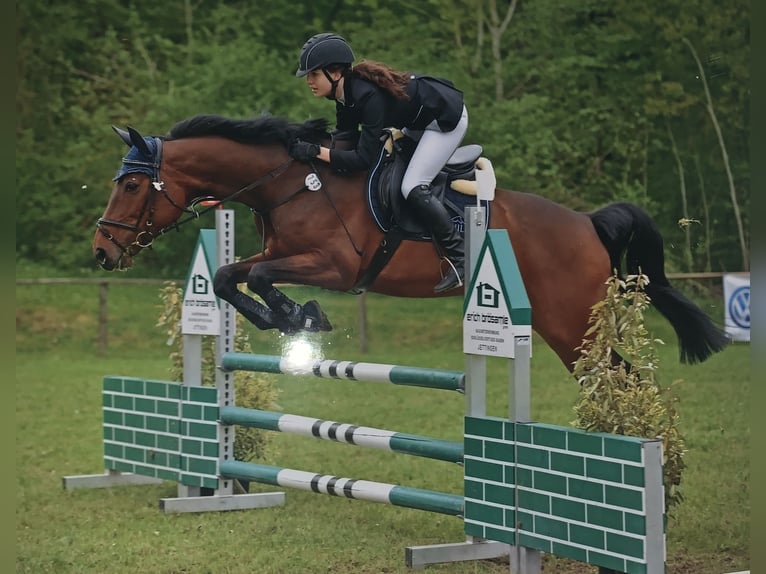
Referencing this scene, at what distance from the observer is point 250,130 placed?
3.71 metres

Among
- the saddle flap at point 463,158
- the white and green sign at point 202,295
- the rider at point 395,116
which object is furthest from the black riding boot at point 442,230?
the white and green sign at point 202,295

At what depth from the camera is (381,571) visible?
11.0 feet

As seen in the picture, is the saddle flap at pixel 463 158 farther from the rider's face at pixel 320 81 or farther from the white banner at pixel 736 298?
the white banner at pixel 736 298

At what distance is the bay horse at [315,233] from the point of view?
3506 mm

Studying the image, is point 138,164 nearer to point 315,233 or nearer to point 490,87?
point 315,233

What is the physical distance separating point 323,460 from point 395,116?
2.48 meters

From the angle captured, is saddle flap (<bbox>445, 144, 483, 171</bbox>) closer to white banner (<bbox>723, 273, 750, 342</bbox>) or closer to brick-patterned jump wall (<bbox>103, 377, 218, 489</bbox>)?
brick-patterned jump wall (<bbox>103, 377, 218, 489</bbox>)

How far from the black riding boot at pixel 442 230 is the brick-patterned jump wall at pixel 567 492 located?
66 cm

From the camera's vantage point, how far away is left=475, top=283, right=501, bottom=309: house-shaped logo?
9.77 ft

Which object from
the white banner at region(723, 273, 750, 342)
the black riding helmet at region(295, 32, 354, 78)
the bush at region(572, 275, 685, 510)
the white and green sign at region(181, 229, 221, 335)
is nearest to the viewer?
the bush at region(572, 275, 685, 510)

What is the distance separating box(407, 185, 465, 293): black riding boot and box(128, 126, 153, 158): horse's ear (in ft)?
2.87

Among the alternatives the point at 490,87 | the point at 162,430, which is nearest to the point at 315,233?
the point at 162,430

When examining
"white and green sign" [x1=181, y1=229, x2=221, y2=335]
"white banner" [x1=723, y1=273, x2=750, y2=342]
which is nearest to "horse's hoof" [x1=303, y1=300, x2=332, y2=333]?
"white and green sign" [x1=181, y1=229, x2=221, y2=335]

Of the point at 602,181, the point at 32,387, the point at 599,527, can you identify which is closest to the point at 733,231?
the point at 602,181
